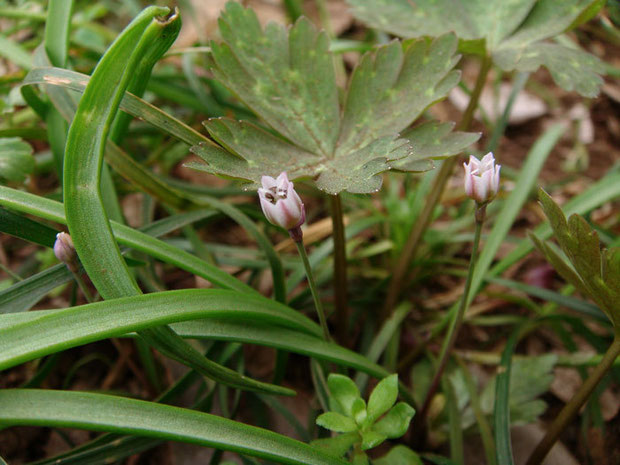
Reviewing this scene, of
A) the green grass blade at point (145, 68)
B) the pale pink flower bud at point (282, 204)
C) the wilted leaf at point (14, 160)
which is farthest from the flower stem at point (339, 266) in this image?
the wilted leaf at point (14, 160)

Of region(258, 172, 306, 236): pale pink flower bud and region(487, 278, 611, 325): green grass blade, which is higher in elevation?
region(258, 172, 306, 236): pale pink flower bud

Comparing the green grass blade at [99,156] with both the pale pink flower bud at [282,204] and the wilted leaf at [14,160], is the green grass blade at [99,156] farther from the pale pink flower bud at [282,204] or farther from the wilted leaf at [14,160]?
the wilted leaf at [14,160]

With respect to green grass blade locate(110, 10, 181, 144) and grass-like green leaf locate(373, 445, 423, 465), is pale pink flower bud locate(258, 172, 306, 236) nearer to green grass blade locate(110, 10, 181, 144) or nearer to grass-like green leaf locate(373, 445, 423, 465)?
green grass blade locate(110, 10, 181, 144)

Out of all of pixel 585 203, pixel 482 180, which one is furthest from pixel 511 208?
pixel 482 180

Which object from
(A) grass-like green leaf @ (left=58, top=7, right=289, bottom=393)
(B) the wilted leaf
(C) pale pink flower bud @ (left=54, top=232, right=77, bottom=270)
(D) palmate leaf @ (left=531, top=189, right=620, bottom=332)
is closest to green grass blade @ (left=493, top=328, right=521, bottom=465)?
(D) palmate leaf @ (left=531, top=189, right=620, bottom=332)

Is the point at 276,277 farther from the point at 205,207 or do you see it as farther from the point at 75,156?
the point at 75,156

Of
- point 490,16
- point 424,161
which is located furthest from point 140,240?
point 490,16

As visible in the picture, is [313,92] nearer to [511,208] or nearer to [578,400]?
[511,208]

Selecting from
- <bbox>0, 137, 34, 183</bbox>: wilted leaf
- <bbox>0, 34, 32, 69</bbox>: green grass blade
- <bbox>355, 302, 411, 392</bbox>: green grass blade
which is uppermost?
<bbox>0, 34, 32, 69</bbox>: green grass blade
